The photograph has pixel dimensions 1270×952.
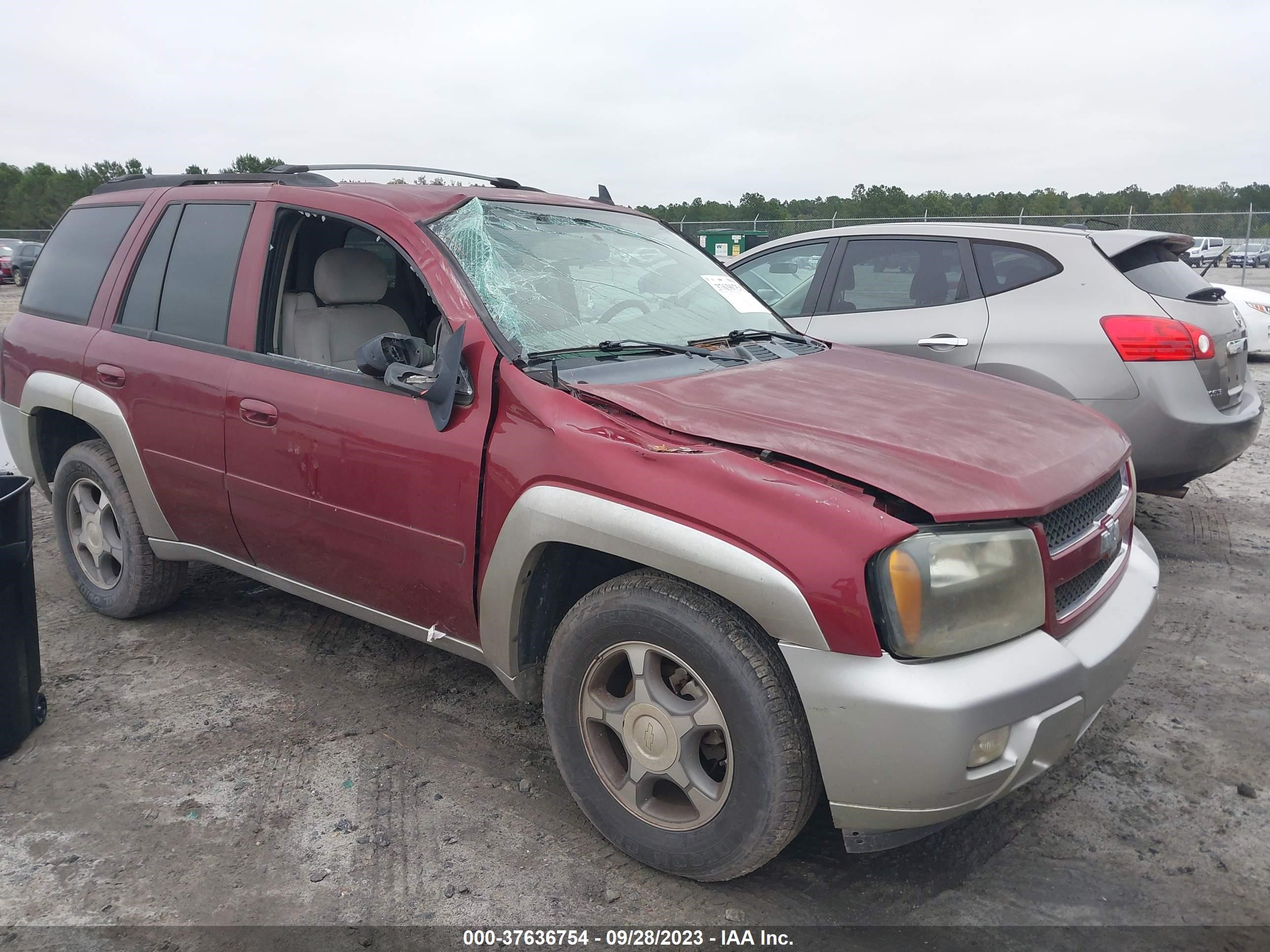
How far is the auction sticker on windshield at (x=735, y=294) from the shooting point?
3.73 meters

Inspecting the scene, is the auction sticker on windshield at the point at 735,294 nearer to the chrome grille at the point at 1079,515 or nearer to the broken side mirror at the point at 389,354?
the broken side mirror at the point at 389,354

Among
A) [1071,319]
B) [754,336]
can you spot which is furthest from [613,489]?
[1071,319]

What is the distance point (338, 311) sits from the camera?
11.8 ft

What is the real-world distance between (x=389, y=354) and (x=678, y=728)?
1.40 meters

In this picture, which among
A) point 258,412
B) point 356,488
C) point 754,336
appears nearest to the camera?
point 356,488

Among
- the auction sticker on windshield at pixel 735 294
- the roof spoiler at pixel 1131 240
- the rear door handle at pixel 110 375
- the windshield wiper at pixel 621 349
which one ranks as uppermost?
the roof spoiler at pixel 1131 240

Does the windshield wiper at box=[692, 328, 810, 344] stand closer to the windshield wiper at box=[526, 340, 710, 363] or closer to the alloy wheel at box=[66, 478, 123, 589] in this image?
the windshield wiper at box=[526, 340, 710, 363]

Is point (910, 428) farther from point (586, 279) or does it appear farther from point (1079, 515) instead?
point (586, 279)

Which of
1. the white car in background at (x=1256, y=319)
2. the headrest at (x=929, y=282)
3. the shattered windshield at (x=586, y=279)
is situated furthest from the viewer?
the white car in background at (x=1256, y=319)

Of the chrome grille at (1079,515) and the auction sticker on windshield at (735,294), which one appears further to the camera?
the auction sticker on windshield at (735,294)

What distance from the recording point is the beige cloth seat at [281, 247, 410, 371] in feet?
11.2

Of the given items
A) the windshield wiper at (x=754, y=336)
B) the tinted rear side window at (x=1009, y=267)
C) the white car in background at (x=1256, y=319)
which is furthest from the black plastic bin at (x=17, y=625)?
the white car in background at (x=1256, y=319)

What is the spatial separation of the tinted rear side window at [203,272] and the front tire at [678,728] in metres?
1.94

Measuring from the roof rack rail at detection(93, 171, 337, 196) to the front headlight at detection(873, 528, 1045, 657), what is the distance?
2560 millimetres
